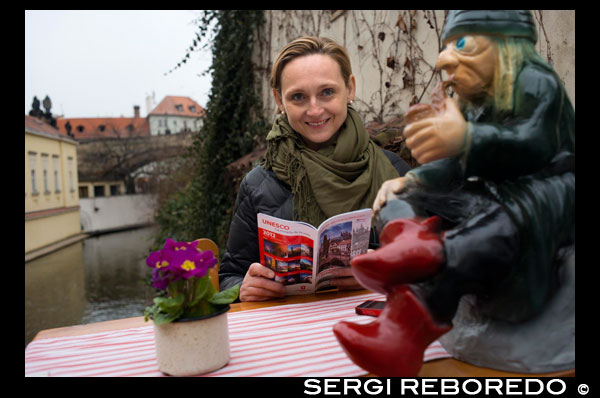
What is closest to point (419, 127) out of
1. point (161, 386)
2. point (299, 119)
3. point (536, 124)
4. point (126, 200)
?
point (536, 124)

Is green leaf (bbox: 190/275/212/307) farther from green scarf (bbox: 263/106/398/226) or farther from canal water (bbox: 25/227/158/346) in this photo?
canal water (bbox: 25/227/158/346)

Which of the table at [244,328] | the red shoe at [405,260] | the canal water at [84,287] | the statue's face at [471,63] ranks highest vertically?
the statue's face at [471,63]

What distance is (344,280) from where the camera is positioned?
148 centimetres

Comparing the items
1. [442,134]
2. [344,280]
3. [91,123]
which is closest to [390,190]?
[442,134]

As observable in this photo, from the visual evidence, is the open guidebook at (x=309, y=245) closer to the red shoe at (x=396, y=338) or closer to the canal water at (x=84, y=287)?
the red shoe at (x=396, y=338)

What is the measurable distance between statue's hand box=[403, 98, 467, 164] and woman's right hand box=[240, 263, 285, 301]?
2.55 ft

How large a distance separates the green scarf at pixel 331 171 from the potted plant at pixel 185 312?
838 mm

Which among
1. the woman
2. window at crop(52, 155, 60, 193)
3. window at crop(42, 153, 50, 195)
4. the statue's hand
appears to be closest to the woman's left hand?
the woman

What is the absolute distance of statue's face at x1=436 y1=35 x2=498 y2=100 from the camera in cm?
78

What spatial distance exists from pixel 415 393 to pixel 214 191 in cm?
491

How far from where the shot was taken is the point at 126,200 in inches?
1057

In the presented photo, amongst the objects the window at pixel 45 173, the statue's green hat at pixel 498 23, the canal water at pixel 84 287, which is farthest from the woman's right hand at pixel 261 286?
the window at pixel 45 173

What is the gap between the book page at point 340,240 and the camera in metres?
1.28

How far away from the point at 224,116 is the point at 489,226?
16.8 feet
